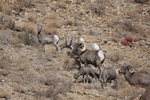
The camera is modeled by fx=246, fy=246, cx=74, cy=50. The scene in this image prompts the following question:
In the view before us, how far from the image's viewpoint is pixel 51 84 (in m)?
8.59

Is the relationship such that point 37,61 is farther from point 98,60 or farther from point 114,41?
point 114,41

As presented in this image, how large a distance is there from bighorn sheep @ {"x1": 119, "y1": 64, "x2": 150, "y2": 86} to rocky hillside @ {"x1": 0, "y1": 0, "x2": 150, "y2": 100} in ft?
1.01

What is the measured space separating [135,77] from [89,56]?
220cm

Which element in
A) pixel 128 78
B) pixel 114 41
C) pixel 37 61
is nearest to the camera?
pixel 128 78

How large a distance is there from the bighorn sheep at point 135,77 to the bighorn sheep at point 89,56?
95cm

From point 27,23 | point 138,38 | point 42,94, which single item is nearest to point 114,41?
point 138,38

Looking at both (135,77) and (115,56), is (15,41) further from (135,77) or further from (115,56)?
(135,77)

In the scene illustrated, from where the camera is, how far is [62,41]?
15.4 meters

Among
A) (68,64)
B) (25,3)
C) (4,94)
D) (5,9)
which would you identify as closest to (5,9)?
(5,9)

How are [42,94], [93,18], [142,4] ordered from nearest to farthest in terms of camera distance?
1. [42,94]
2. [93,18]
3. [142,4]

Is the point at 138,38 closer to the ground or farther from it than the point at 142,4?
closer to the ground

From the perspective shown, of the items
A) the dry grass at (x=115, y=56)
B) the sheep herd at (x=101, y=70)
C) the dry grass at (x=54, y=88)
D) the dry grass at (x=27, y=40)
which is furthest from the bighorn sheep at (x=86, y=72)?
the dry grass at (x=27, y=40)

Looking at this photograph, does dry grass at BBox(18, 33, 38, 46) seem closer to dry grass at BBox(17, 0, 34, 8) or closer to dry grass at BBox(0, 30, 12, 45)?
dry grass at BBox(0, 30, 12, 45)

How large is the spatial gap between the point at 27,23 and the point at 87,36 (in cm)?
430
